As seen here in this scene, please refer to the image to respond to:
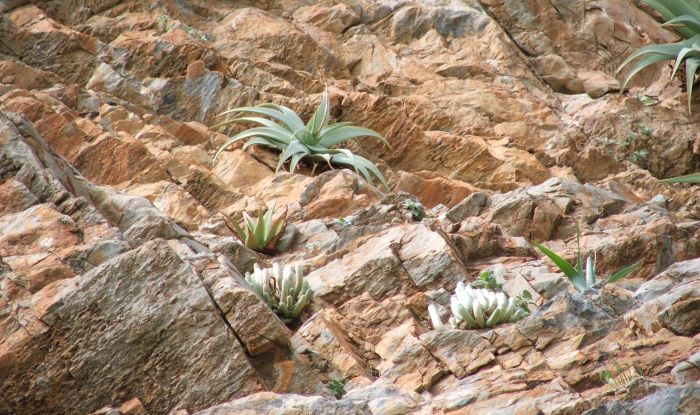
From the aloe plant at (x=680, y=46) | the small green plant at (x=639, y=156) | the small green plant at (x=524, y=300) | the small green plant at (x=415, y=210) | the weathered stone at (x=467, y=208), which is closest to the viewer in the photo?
the small green plant at (x=524, y=300)

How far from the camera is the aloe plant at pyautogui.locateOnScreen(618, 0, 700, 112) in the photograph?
43.0ft

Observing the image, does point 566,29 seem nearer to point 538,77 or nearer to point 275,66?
point 538,77

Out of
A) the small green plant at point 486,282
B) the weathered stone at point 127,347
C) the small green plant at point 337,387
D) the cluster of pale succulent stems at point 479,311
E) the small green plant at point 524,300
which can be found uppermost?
the weathered stone at point 127,347

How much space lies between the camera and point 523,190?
981 cm

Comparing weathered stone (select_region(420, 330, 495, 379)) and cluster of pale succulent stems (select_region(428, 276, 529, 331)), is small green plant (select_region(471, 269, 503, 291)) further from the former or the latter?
weathered stone (select_region(420, 330, 495, 379))

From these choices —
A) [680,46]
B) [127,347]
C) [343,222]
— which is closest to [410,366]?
[127,347]

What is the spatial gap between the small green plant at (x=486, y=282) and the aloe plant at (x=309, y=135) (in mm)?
3634

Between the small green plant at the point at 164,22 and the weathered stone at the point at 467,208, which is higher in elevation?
the small green plant at the point at 164,22

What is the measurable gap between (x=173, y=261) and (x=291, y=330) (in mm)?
1441

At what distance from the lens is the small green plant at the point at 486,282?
24.1 ft

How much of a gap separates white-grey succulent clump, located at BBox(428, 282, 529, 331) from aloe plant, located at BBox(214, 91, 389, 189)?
4.47 metres

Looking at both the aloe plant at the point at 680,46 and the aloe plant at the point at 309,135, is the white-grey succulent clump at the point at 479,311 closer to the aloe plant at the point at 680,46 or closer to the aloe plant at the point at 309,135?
the aloe plant at the point at 309,135

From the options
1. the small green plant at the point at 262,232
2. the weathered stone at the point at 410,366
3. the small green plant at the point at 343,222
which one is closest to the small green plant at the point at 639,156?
the small green plant at the point at 343,222

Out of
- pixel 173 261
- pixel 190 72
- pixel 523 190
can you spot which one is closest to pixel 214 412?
pixel 173 261
